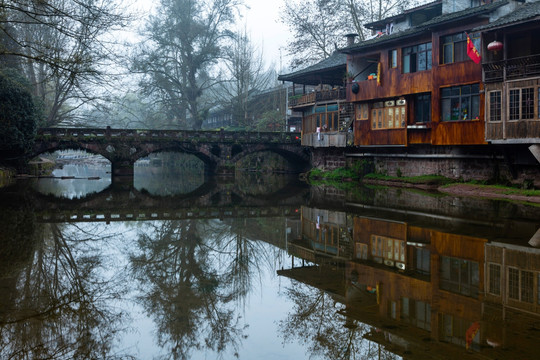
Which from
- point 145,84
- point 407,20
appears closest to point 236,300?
point 407,20

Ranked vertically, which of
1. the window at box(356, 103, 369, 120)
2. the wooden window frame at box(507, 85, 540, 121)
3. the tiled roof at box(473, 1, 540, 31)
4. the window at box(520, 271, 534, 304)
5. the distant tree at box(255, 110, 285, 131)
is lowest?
the window at box(520, 271, 534, 304)

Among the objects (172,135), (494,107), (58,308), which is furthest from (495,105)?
(172,135)

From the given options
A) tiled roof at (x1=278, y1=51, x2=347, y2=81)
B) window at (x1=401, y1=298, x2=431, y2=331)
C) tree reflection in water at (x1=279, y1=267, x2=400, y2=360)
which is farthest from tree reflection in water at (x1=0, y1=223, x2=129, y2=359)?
tiled roof at (x1=278, y1=51, x2=347, y2=81)

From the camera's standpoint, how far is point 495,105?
22.9 m

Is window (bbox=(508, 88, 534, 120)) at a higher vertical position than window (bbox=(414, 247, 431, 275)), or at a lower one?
higher

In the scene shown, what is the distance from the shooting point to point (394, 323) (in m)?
5.85

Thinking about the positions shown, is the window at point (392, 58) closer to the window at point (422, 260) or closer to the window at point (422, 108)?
the window at point (422, 108)

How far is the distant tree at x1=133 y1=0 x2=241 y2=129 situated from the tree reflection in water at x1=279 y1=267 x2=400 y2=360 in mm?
47841

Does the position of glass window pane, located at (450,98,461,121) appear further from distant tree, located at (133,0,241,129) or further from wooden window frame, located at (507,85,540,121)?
distant tree, located at (133,0,241,129)

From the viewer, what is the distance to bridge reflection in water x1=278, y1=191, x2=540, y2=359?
17.7ft

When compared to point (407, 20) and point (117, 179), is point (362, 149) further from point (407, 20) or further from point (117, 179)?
point (117, 179)

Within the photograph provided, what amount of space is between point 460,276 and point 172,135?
1483 inches

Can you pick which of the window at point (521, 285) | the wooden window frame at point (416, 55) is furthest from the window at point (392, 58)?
the window at point (521, 285)

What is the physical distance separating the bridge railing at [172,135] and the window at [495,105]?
2356cm
